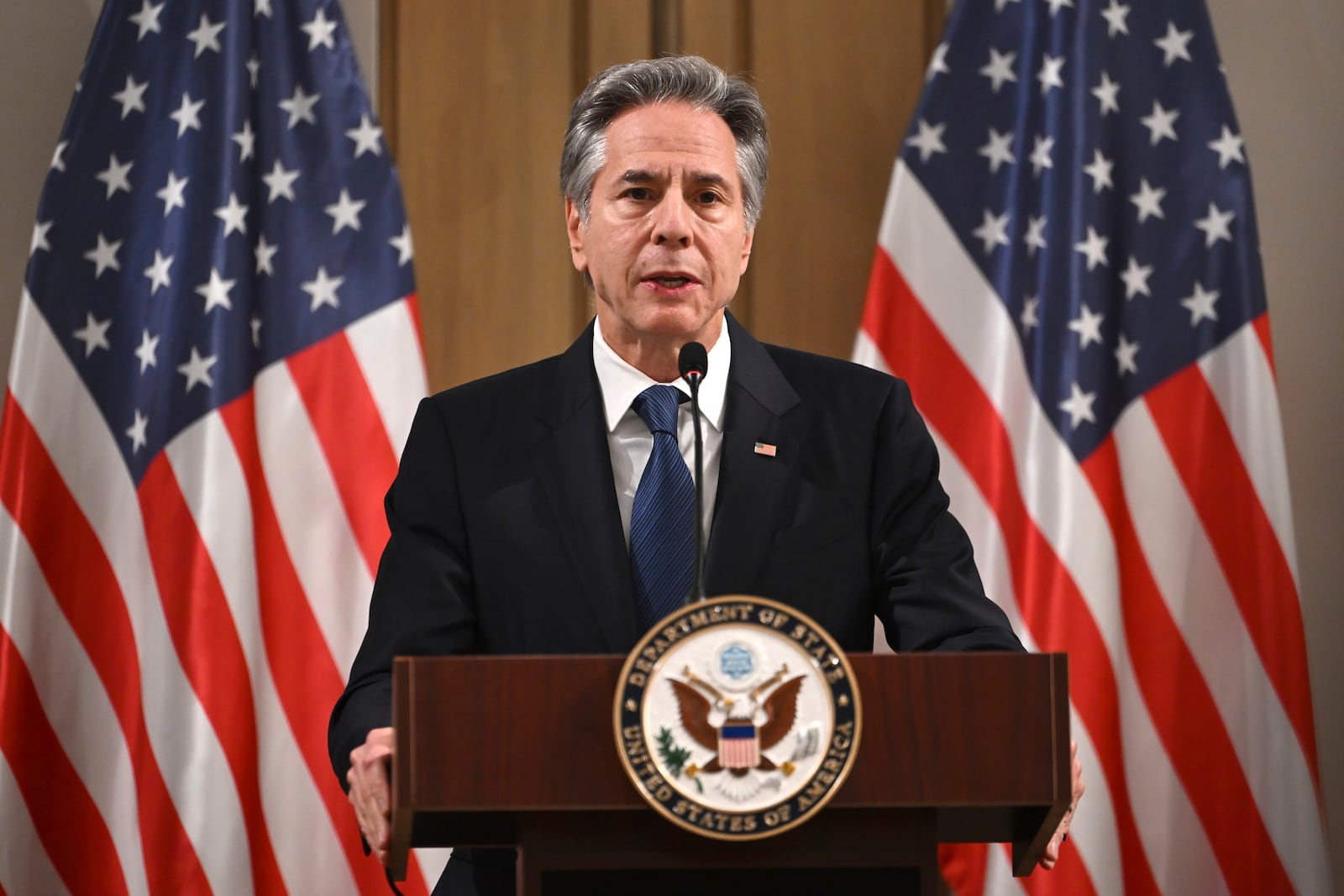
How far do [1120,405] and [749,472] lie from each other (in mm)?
1599

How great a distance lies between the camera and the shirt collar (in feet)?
6.52

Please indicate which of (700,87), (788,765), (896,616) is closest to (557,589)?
(896,616)

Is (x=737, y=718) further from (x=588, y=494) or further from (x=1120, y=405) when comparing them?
(x=1120, y=405)

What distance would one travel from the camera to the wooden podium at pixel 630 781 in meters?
1.25

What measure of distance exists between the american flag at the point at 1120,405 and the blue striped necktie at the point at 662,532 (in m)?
1.40

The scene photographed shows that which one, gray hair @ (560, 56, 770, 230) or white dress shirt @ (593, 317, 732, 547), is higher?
gray hair @ (560, 56, 770, 230)

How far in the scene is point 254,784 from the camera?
123 inches

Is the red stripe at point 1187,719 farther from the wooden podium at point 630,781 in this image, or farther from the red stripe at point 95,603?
the red stripe at point 95,603

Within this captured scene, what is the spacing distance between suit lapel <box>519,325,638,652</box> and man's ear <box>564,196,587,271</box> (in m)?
0.19

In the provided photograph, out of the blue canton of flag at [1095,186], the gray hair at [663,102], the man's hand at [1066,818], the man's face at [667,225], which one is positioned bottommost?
the man's hand at [1066,818]

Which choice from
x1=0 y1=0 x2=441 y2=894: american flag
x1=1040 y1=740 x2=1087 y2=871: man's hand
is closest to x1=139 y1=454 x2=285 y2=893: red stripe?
x1=0 y1=0 x2=441 y2=894: american flag

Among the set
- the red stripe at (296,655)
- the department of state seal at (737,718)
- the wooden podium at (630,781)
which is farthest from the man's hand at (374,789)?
the red stripe at (296,655)

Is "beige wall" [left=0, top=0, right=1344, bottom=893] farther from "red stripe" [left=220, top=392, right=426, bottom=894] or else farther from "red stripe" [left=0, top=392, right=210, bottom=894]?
"red stripe" [left=220, top=392, right=426, bottom=894]

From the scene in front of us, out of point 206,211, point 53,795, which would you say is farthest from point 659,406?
point 53,795
